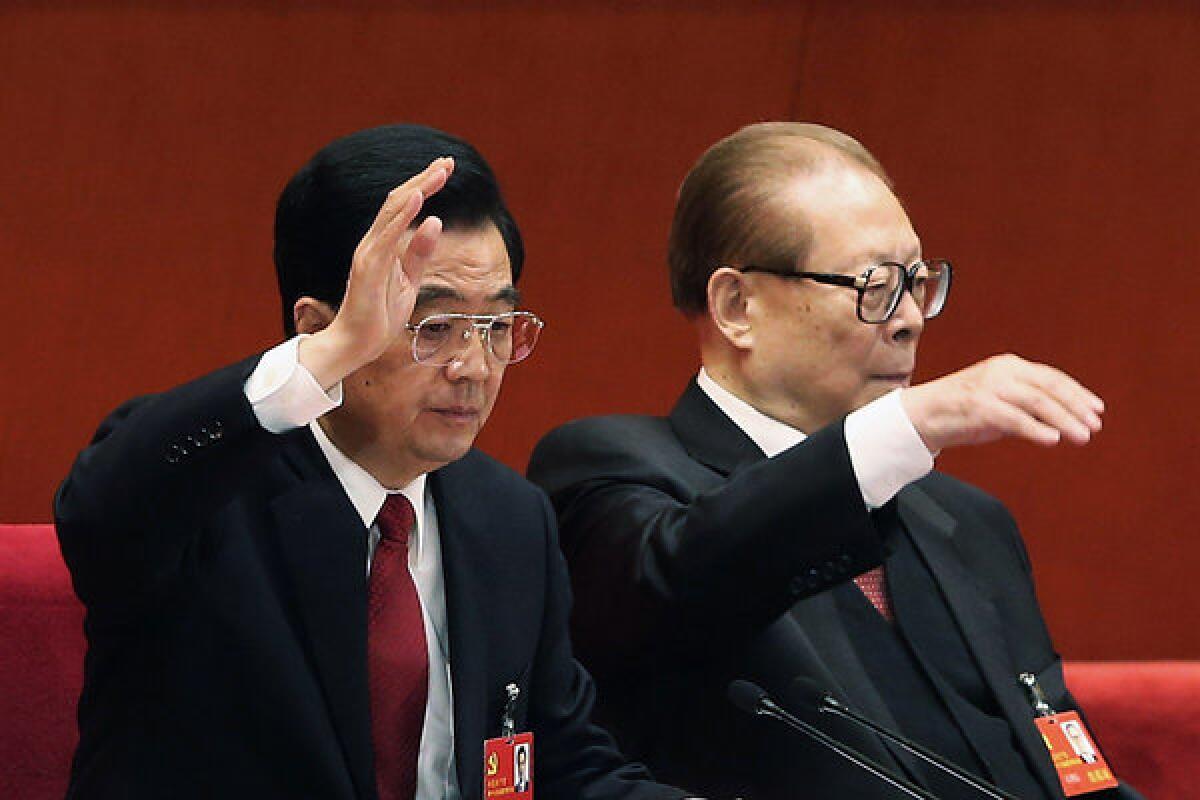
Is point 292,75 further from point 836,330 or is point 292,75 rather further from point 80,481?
point 80,481

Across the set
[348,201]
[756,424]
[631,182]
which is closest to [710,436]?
[756,424]

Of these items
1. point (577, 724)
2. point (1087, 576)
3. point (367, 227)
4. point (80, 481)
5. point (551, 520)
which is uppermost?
point (367, 227)

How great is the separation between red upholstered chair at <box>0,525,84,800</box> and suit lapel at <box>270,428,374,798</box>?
0.51 metres

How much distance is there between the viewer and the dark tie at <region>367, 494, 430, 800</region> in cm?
189

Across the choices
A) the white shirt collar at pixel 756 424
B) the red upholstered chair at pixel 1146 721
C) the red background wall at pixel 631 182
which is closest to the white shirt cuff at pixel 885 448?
the white shirt collar at pixel 756 424

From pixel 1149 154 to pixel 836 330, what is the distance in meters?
1.38

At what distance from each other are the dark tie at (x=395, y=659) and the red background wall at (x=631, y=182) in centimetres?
113

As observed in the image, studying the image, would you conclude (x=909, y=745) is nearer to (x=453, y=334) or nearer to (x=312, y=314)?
(x=453, y=334)

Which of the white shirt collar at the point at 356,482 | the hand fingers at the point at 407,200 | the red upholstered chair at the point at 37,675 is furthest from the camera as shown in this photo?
the red upholstered chair at the point at 37,675

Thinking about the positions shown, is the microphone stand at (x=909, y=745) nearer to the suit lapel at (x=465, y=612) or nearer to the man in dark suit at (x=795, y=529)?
the man in dark suit at (x=795, y=529)

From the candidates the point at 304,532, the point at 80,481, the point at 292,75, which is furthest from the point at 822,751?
the point at 292,75

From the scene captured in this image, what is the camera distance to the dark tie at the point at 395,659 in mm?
1887

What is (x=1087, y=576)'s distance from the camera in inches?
138

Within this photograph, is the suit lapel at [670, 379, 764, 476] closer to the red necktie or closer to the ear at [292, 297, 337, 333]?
the red necktie
